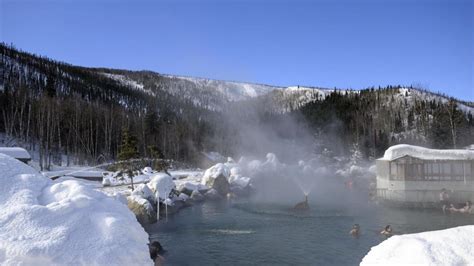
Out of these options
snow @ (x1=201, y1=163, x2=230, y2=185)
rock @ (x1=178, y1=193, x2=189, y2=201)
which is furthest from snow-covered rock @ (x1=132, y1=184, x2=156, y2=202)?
snow @ (x1=201, y1=163, x2=230, y2=185)

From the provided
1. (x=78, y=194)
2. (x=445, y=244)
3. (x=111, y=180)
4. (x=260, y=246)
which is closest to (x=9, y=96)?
(x=111, y=180)

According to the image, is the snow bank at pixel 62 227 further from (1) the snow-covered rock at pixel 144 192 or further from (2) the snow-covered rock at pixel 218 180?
(2) the snow-covered rock at pixel 218 180

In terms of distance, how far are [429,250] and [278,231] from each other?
57.2 ft

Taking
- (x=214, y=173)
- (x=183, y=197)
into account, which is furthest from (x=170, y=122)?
(x=183, y=197)

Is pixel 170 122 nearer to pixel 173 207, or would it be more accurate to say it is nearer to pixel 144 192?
pixel 173 207

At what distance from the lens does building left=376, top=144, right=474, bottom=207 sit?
31.5 meters

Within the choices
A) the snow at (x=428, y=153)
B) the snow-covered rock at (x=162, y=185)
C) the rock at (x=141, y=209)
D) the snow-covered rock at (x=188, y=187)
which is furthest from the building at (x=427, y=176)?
the rock at (x=141, y=209)

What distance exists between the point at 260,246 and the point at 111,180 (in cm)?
2286

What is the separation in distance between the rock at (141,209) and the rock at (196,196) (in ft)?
34.2

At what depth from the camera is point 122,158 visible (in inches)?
1357

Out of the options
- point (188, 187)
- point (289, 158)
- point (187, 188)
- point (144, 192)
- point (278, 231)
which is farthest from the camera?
point (289, 158)

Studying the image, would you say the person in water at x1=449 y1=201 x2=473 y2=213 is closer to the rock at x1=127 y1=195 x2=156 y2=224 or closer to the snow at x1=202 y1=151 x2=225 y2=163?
the rock at x1=127 y1=195 x2=156 y2=224

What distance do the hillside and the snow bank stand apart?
3322 cm

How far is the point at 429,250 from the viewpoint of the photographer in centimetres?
632
